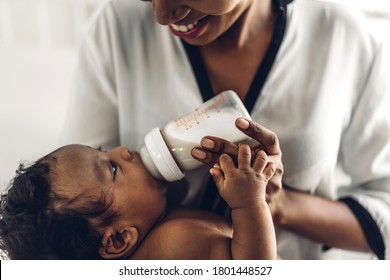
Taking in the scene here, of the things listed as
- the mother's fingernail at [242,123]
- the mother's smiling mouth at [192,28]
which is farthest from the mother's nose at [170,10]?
the mother's fingernail at [242,123]

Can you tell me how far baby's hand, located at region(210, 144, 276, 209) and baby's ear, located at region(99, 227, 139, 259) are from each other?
0.15 m

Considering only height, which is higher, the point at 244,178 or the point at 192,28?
the point at 192,28

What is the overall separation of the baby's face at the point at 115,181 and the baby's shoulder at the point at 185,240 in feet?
0.10

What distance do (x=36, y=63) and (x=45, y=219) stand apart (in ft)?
0.88

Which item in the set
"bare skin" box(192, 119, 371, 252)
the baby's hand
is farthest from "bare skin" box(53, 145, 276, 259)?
"bare skin" box(192, 119, 371, 252)

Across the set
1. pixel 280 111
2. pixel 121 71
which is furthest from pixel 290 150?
pixel 121 71

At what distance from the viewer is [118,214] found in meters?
0.64

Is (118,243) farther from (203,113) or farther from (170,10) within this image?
(170,10)

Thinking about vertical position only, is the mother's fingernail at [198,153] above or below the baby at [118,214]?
above

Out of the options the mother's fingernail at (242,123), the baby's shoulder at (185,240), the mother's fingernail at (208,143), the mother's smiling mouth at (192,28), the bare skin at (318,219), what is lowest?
the bare skin at (318,219)

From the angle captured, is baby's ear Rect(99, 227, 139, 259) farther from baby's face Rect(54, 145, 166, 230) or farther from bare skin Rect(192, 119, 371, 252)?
bare skin Rect(192, 119, 371, 252)

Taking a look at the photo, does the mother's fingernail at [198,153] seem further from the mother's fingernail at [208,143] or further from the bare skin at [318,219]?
the bare skin at [318,219]

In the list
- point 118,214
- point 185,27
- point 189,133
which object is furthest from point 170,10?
point 118,214

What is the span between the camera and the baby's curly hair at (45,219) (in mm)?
597
